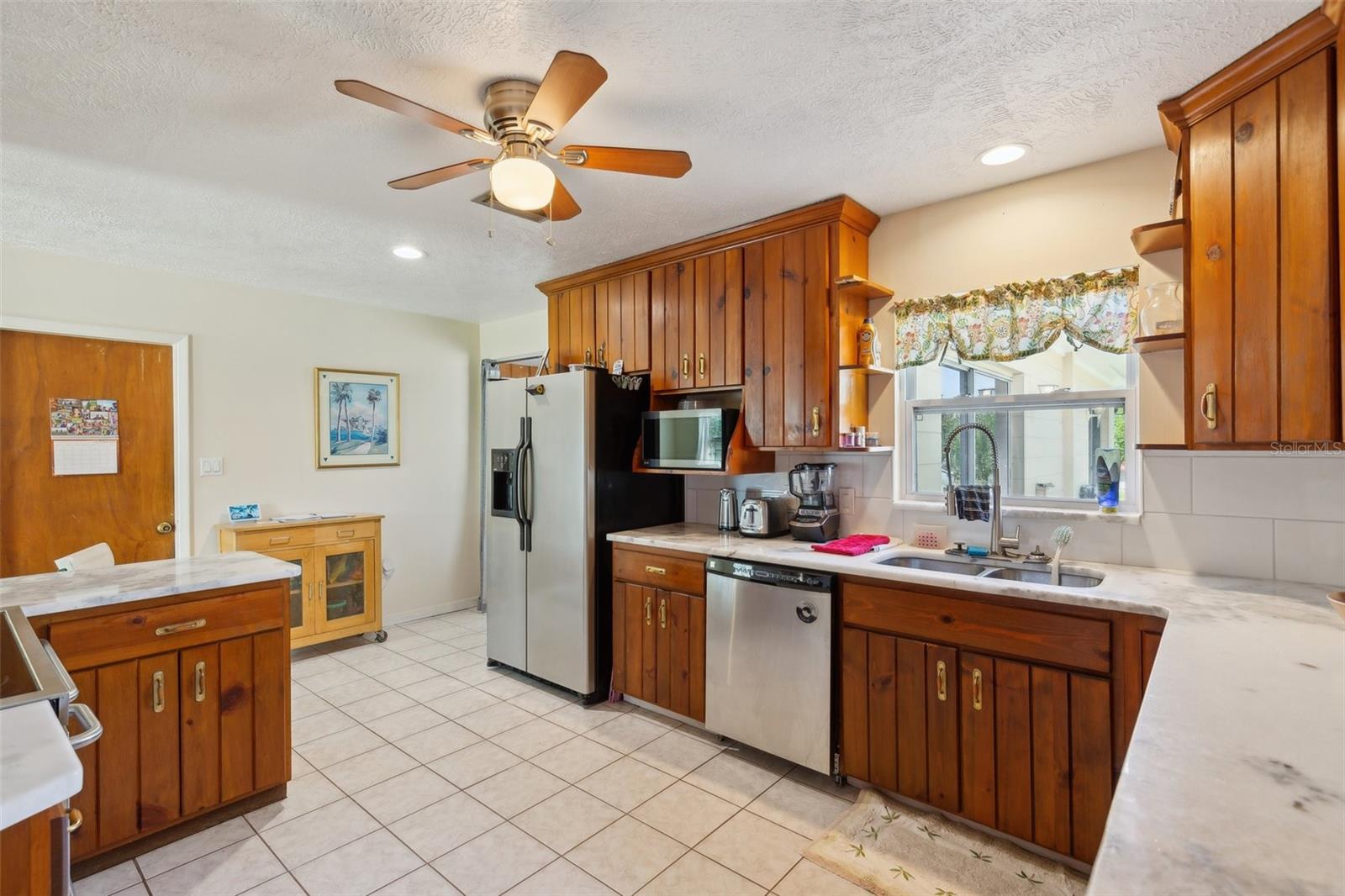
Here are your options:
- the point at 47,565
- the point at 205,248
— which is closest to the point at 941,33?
the point at 205,248

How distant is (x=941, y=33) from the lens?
5.38ft

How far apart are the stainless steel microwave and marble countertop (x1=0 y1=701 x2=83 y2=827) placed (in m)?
2.45

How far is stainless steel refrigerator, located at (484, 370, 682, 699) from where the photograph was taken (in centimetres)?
333

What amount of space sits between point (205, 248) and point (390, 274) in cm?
92

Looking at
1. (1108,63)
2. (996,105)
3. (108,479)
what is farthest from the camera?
(108,479)

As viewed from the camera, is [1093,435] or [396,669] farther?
[396,669]

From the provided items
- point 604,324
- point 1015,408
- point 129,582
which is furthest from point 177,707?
point 1015,408

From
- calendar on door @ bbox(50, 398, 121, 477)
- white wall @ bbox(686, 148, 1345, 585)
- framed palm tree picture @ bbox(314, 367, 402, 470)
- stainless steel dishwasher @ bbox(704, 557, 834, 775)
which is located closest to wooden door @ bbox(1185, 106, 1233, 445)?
white wall @ bbox(686, 148, 1345, 585)

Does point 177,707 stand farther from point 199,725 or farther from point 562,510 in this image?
point 562,510

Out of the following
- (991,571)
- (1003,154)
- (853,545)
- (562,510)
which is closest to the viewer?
(1003,154)

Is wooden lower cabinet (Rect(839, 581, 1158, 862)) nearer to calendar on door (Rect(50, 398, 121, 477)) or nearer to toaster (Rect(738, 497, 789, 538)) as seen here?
toaster (Rect(738, 497, 789, 538))

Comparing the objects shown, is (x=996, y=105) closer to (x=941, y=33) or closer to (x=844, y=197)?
(x=941, y=33)

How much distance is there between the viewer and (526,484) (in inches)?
140

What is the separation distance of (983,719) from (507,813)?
1.73 metres
